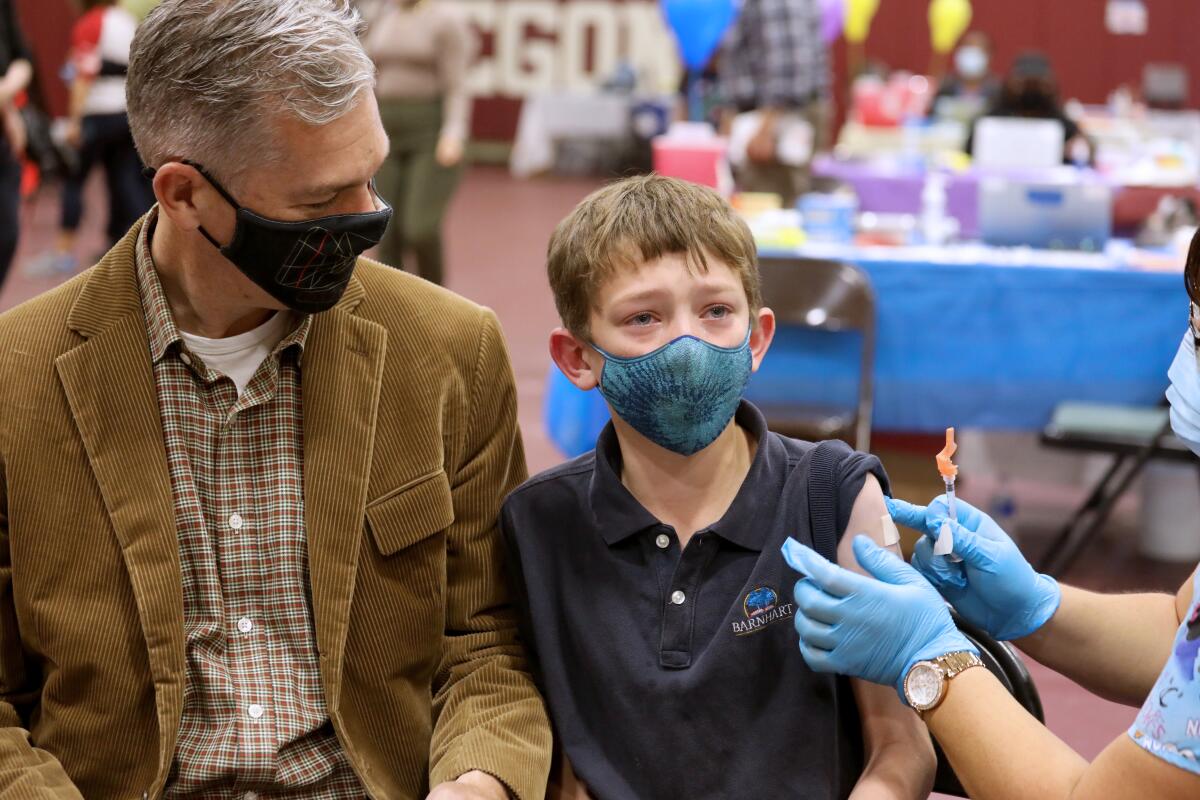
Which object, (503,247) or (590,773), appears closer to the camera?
(590,773)

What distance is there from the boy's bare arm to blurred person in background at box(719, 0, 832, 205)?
5.29 meters

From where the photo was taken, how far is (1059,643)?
1831 mm

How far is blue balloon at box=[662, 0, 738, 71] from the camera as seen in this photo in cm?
782

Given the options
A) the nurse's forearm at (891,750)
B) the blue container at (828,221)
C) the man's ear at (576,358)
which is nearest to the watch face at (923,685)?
the nurse's forearm at (891,750)

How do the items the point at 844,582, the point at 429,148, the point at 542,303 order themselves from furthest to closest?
the point at 542,303 < the point at 429,148 < the point at 844,582

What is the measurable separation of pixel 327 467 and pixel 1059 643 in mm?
936

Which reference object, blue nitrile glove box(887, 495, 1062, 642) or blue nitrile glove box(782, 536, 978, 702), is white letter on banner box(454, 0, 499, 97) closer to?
blue nitrile glove box(887, 495, 1062, 642)

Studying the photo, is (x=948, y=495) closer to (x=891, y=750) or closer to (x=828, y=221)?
(x=891, y=750)

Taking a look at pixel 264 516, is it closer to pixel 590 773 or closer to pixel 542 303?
pixel 590 773

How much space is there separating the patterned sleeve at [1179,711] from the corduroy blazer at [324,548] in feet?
2.28

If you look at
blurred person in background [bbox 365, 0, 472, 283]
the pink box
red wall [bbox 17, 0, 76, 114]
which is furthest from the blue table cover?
red wall [bbox 17, 0, 76, 114]

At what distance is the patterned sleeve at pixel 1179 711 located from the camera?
1314 millimetres

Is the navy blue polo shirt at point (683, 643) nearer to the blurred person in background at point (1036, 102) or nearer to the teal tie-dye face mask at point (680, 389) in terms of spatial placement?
the teal tie-dye face mask at point (680, 389)

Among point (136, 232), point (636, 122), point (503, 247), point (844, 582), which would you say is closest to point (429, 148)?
point (503, 247)
